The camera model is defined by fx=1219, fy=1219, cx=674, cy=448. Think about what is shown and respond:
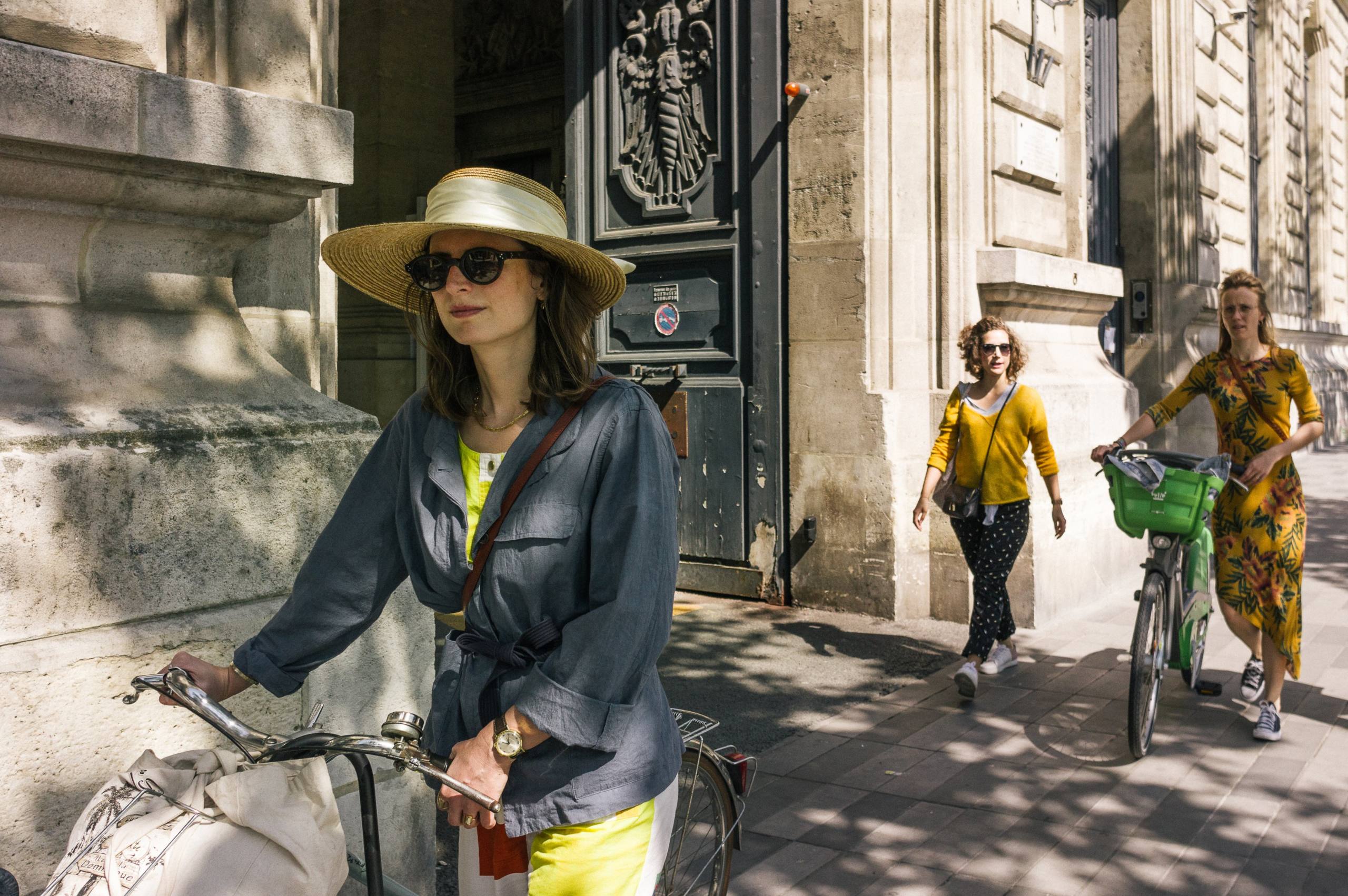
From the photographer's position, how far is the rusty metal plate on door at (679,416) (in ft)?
27.5

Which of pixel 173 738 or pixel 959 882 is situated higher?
pixel 173 738

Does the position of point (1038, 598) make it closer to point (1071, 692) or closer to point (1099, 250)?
point (1071, 692)

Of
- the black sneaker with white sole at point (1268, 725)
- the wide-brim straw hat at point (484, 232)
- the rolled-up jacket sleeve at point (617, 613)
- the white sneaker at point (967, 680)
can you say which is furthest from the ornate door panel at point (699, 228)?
the rolled-up jacket sleeve at point (617, 613)

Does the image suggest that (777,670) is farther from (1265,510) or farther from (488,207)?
(488,207)

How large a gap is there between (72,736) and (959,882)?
8.47ft

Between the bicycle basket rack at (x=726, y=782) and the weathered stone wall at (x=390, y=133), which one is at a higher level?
the weathered stone wall at (x=390, y=133)

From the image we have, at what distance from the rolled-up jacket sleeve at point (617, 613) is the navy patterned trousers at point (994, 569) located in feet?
14.3

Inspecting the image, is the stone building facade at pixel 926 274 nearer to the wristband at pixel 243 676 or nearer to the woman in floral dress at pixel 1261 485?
the woman in floral dress at pixel 1261 485

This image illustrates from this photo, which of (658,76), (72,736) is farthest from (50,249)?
(658,76)

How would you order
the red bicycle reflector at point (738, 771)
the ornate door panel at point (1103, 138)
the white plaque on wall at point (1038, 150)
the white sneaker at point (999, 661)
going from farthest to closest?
1. the ornate door panel at point (1103, 138)
2. the white plaque on wall at point (1038, 150)
3. the white sneaker at point (999, 661)
4. the red bicycle reflector at point (738, 771)

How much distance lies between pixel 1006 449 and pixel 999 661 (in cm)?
111

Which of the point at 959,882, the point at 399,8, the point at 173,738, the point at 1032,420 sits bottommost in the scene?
the point at 959,882

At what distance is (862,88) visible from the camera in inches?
294

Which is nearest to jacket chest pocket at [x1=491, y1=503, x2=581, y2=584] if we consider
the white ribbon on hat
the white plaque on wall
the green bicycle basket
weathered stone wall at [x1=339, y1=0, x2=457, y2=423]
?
the white ribbon on hat
